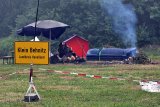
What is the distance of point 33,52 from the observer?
41.0ft

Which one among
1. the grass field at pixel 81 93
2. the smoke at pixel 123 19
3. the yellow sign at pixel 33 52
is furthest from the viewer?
the smoke at pixel 123 19

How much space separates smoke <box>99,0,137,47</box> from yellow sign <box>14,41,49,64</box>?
1232 inches

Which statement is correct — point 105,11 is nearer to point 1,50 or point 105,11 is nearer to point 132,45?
point 132,45

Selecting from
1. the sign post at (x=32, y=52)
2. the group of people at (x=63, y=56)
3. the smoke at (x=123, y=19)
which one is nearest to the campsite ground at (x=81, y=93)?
the sign post at (x=32, y=52)

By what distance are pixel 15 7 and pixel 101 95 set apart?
174 ft

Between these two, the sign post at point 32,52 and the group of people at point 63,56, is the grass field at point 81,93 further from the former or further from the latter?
the group of people at point 63,56

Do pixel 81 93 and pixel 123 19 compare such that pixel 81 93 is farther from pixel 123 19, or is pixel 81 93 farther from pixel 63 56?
pixel 123 19

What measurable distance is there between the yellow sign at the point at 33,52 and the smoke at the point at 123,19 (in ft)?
103

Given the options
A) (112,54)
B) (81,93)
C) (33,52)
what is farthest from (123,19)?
(33,52)

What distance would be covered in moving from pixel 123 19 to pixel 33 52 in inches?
1288

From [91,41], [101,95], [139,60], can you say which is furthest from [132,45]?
[101,95]

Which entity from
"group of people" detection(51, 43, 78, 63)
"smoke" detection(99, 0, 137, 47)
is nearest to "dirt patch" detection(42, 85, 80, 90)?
"group of people" detection(51, 43, 78, 63)

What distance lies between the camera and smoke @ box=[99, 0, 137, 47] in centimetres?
4422

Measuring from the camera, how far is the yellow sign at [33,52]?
40.9 feet
